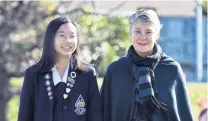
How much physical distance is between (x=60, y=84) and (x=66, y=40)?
1.08 ft

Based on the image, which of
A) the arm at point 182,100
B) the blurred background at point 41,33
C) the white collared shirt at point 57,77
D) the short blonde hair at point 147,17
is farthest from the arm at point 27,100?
the blurred background at point 41,33

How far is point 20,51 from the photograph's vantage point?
23.6ft

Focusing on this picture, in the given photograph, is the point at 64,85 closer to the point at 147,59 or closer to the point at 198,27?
the point at 147,59

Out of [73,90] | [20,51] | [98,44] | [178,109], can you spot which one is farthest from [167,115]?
[20,51]

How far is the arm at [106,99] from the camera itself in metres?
4.42

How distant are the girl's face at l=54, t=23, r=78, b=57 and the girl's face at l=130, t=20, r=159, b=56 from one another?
1.45 feet

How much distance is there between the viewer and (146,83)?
13.9 ft

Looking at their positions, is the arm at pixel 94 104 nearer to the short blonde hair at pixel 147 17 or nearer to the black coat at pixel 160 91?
the black coat at pixel 160 91

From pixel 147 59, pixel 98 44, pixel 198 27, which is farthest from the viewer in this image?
pixel 198 27

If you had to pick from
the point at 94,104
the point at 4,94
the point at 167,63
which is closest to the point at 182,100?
the point at 167,63

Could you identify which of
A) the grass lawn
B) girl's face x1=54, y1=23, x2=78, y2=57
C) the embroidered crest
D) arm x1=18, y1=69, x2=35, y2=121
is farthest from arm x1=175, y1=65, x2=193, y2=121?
the grass lawn

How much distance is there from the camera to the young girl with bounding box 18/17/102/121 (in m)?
4.30

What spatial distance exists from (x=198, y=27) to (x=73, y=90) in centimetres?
1848

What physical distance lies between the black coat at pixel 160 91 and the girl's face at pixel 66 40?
33 cm
